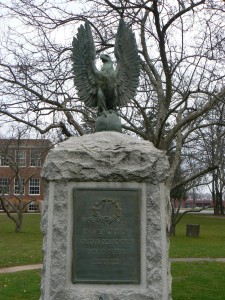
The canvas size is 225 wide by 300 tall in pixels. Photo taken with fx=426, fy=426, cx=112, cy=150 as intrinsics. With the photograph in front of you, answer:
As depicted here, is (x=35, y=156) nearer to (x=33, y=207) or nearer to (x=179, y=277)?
(x=179, y=277)

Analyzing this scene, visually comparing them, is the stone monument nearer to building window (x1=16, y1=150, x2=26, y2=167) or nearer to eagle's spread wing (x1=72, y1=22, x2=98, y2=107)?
eagle's spread wing (x1=72, y1=22, x2=98, y2=107)

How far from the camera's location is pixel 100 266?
4.95m

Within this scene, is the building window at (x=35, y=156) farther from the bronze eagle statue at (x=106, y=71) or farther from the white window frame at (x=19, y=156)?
the bronze eagle statue at (x=106, y=71)

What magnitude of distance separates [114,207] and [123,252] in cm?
53

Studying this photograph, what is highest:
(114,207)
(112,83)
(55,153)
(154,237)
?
(112,83)

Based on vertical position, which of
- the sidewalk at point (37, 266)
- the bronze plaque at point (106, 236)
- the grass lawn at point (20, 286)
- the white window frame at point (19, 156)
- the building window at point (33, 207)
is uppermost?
the white window frame at point (19, 156)

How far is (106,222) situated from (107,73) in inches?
81.8

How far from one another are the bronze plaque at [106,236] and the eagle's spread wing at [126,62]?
162 centimetres

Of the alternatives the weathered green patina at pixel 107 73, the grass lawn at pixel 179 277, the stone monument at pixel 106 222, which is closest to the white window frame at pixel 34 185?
the grass lawn at pixel 179 277

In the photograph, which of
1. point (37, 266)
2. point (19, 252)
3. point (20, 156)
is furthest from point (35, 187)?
point (37, 266)

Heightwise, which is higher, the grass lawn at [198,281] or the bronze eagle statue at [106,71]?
the bronze eagle statue at [106,71]

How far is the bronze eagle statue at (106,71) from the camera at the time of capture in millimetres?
5844

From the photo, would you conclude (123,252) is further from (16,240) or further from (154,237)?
(16,240)

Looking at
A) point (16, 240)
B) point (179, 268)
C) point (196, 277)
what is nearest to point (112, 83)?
point (196, 277)
